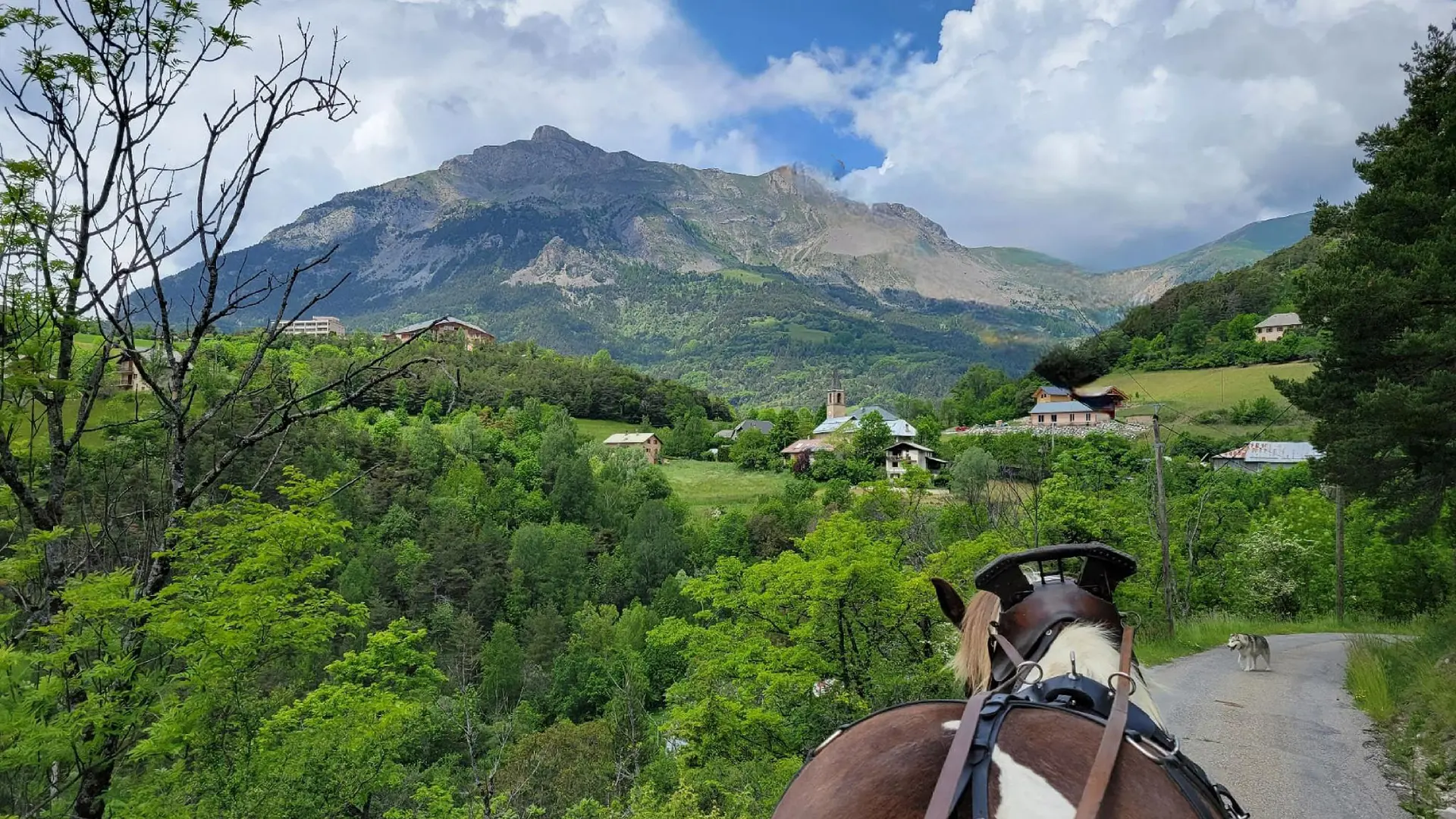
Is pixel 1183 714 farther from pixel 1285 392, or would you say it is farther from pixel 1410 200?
pixel 1410 200

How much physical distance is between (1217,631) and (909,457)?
45.3m

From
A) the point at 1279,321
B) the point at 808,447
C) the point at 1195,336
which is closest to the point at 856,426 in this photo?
the point at 808,447

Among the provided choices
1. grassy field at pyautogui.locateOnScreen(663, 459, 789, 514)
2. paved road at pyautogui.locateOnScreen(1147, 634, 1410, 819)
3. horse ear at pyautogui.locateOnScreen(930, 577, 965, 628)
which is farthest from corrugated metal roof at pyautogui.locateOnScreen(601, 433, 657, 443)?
horse ear at pyautogui.locateOnScreen(930, 577, 965, 628)

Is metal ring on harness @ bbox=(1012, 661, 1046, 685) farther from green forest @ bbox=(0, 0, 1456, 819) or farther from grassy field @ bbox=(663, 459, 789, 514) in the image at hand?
grassy field @ bbox=(663, 459, 789, 514)

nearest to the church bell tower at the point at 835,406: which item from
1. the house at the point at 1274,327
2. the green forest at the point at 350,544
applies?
the house at the point at 1274,327

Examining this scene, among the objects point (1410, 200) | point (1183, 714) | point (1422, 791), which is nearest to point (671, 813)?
point (1183, 714)

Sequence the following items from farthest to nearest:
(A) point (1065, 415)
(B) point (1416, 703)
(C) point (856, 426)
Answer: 1. (C) point (856, 426)
2. (A) point (1065, 415)
3. (B) point (1416, 703)

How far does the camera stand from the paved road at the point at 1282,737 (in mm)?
5637

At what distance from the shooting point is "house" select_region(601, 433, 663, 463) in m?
73.6

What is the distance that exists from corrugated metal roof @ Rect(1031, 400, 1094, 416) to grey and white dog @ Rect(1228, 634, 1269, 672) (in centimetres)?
3171

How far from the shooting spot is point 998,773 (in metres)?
1.50

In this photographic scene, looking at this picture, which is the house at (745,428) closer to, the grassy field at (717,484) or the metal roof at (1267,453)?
the grassy field at (717,484)

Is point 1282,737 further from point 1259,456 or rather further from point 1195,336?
point 1195,336

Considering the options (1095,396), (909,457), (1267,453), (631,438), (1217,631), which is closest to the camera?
(1217,631)
